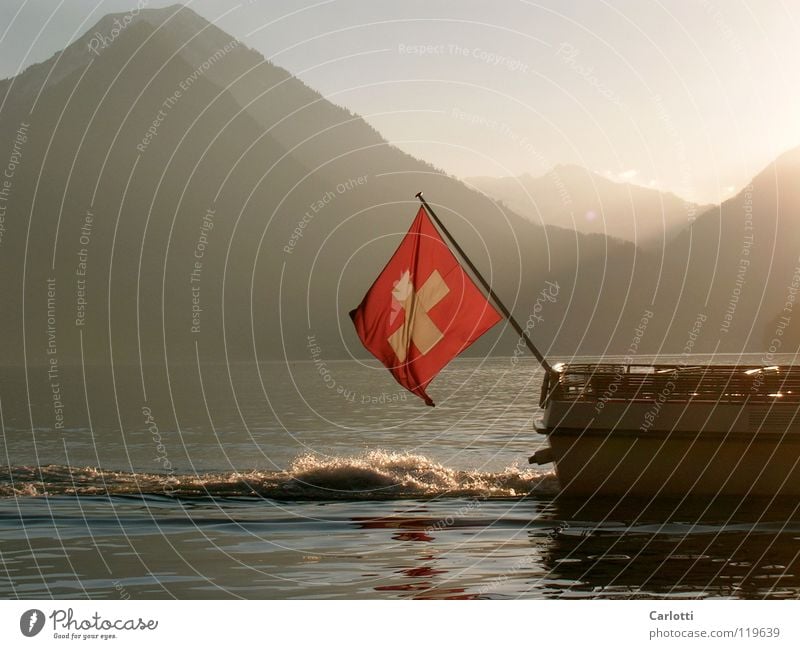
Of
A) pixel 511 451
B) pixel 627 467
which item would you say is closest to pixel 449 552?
pixel 627 467

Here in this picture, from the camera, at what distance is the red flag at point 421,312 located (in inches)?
954

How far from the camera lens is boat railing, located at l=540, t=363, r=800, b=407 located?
27.6 metres

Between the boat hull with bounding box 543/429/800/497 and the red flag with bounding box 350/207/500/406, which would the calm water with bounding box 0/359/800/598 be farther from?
the red flag with bounding box 350/207/500/406

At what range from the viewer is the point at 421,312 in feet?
80.3

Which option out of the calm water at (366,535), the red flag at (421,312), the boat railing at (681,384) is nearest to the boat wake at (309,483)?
the calm water at (366,535)

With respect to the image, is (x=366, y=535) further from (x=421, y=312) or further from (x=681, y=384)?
(x=681, y=384)

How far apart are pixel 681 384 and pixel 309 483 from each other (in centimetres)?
1148

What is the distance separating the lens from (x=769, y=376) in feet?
91.4

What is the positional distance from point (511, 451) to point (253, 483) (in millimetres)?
17222

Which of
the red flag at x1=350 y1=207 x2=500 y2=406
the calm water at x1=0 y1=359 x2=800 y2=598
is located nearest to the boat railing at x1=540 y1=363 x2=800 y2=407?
the calm water at x1=0 y1=359 x2=800 y2=598

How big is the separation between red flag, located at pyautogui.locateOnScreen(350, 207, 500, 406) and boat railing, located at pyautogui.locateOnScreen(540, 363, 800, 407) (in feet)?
17.0

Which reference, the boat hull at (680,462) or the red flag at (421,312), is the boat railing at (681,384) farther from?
the red flag at (421,312)

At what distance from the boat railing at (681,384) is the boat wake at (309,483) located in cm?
378

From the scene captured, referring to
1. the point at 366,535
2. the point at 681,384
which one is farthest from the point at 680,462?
the point at 366,535
